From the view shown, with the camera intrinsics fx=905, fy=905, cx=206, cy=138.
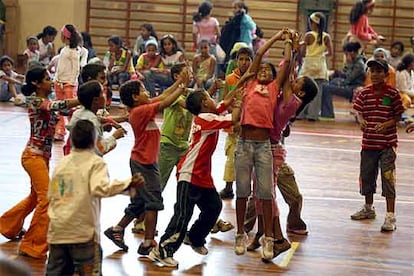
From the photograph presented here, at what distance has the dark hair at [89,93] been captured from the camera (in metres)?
5.95

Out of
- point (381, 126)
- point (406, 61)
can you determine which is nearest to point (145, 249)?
point (381, 126)

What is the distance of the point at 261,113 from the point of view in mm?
6352

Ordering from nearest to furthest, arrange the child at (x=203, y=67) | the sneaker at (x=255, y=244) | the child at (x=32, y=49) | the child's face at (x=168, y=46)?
the sneaker at (x=255, y=244), the child at (x=203, y=67), the child's face at (x=168, y=46), the child at (x=32, y=49)

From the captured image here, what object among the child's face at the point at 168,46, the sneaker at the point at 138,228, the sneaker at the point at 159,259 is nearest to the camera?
the sneaker at the point at 159,259

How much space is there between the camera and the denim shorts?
6391 mm

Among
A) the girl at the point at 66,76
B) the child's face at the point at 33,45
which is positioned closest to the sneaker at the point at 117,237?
the girl at the point at 66,76

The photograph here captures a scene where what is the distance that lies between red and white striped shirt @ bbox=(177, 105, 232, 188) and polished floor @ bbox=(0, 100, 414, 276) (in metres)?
0.62

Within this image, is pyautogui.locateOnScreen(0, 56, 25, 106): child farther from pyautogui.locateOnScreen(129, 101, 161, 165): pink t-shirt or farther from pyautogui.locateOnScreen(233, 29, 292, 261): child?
pyautogui.locateOnScreen(233, 29, 292, 261): child

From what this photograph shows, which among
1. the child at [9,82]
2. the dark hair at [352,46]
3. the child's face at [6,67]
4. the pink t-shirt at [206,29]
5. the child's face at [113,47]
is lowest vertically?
the child at [9,82]

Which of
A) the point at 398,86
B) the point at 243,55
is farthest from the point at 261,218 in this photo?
the point at 398,86

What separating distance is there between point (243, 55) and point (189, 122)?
0.86 m

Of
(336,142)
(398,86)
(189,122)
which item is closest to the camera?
(189,122)

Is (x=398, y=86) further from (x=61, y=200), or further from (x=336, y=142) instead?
(x=61, y=200)

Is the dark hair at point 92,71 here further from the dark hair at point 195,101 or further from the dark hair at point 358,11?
the dark hair at point 358,11
